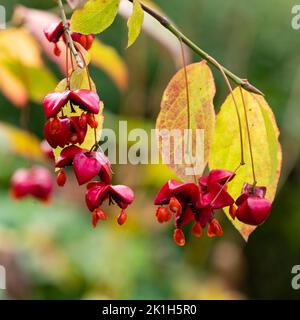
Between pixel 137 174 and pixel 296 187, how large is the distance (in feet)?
4.11

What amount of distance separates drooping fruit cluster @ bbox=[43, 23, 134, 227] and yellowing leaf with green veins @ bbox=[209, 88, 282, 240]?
0.14m

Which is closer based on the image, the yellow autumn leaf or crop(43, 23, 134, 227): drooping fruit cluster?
crop(43, 23, 134, 227): drooping fruit cluster

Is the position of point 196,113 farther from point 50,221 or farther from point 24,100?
point 50,221

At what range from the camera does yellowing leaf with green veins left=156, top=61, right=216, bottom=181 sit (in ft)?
2.58

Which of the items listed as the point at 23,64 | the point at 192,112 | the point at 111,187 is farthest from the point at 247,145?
the point at 23,64

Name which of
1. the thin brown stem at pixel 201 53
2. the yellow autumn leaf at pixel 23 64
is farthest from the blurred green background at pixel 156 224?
the thin brown stem at pixel 201 53

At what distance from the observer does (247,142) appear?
2.66 feet

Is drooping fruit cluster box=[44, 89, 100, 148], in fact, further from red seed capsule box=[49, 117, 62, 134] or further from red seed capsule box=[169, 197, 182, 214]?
red seed capsule box=[169, 197, 182, 214]

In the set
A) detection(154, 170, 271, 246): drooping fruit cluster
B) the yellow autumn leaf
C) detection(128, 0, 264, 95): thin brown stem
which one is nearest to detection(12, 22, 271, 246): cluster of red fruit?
detection(154, 170, 271, 246): drooping fruit cluster

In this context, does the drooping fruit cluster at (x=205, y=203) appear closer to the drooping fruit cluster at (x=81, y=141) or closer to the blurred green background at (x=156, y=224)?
the drooping fruit cluster at (x=81, y=141)

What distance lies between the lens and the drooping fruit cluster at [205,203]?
0.75 m

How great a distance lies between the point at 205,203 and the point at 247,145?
0.11 m

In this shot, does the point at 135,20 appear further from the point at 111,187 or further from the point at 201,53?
the point at 111,187

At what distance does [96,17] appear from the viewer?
2.31 ft
